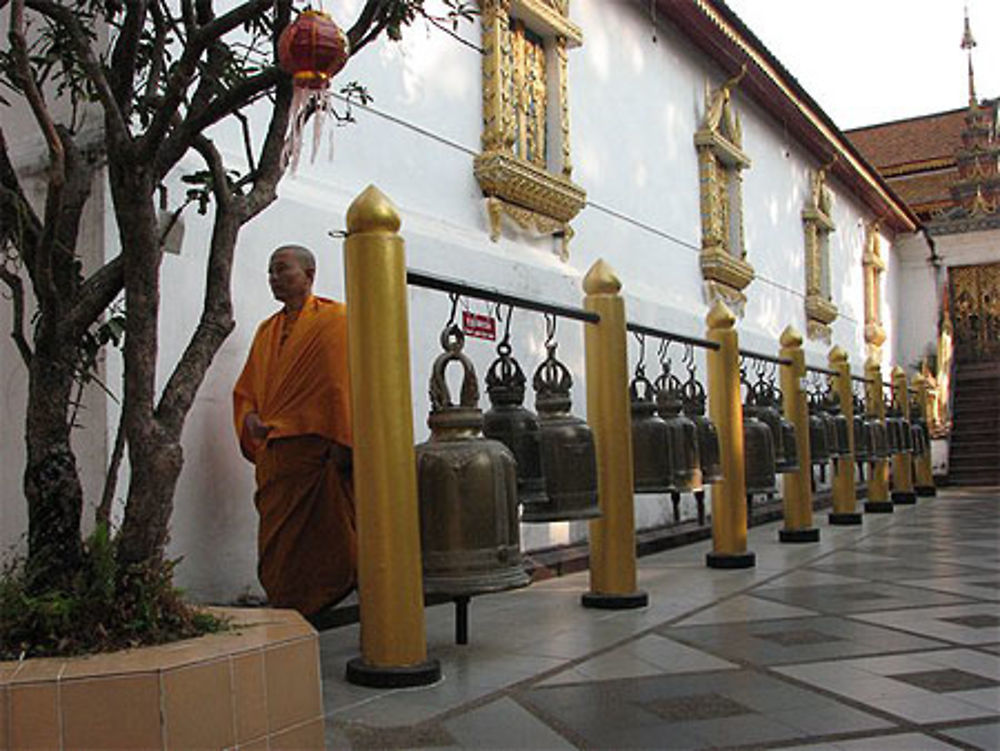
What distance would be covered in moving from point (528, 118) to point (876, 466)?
5457 mm

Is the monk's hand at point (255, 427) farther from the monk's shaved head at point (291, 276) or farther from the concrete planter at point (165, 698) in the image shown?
the concrete planter at point (165, 698)

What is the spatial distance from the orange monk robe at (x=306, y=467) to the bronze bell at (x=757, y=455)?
307 cm

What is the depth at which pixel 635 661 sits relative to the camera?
12.1ft

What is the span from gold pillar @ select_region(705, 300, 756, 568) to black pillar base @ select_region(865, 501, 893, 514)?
4503 millimetres

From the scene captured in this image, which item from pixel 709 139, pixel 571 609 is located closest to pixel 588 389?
pixel 571 609

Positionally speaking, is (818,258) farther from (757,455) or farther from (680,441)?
(680,441)

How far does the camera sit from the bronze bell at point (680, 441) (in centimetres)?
506

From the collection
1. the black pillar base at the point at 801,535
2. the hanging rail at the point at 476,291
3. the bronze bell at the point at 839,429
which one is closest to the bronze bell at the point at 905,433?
the bronze bell at the point at 839,429

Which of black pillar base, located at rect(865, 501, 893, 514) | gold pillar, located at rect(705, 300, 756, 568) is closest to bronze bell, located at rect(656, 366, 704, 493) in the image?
gold pillar, located at rect(705, 300, 756, 568)

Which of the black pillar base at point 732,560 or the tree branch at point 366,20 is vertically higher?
the tree branch at point 366,20

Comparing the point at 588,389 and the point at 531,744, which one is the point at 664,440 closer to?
the point at 588,389

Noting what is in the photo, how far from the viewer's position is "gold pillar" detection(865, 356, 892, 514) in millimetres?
9750

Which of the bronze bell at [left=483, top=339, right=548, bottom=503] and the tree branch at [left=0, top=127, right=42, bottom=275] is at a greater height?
the tree branch at [left=0, top=127, right=42, bottom=275]

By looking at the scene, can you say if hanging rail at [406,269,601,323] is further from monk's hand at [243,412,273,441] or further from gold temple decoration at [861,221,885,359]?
gold temple decoration at [861,221,885,359]
